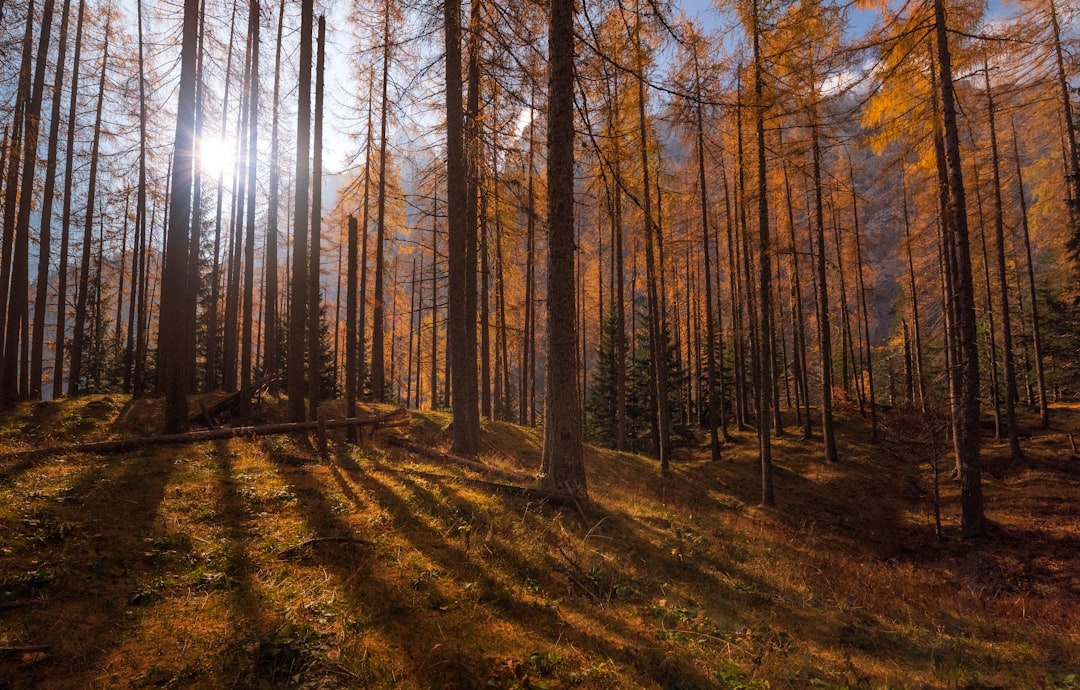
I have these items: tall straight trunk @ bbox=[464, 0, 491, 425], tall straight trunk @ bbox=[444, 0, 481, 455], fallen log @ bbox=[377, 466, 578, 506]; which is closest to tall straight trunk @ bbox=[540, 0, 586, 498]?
fallen log @ bbox=[377, 466, 578, 506]

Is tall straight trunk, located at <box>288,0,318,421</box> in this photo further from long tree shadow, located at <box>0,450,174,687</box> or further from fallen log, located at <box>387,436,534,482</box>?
long tree shadow, located at <box>0,450,174,687</box>

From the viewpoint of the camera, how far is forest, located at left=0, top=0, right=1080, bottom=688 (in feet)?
11.6

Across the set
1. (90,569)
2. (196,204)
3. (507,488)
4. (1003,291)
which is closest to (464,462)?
(507,488)

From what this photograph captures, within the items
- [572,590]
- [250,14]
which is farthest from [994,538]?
[250,14]

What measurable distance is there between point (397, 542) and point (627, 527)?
397cm

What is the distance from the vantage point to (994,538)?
1062 cm

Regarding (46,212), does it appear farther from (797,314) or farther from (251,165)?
(797,314)

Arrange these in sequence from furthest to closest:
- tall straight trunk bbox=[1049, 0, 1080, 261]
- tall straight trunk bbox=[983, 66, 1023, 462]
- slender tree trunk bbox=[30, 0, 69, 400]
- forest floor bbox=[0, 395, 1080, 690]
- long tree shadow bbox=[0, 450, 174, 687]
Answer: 1. tall straight trunk bbox=[983, 66, 1023, 462]
2. tall straight trunk bbox=[1049, 0, 1080, 261]
3. slender tree trunk bbox=[30, 0, 69, 400]
4. forest floor bbox=[0, 395, 1080, 690]
5. long tree shadow bbox=[0, 450, 174, 687]

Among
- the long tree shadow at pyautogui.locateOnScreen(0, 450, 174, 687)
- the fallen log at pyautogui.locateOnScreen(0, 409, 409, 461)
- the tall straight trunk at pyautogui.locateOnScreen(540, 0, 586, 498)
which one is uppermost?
the tall straight trunk at pyautogui.locateOnScreen(540, 0, 586, 498)

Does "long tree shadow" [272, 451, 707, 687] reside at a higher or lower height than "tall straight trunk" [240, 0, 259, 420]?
lower

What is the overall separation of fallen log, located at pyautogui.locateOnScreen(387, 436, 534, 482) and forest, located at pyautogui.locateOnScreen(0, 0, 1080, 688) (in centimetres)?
12

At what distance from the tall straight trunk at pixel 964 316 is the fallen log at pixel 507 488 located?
9.53m

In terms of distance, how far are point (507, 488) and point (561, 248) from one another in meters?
3.66

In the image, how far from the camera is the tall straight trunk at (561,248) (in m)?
6.85
